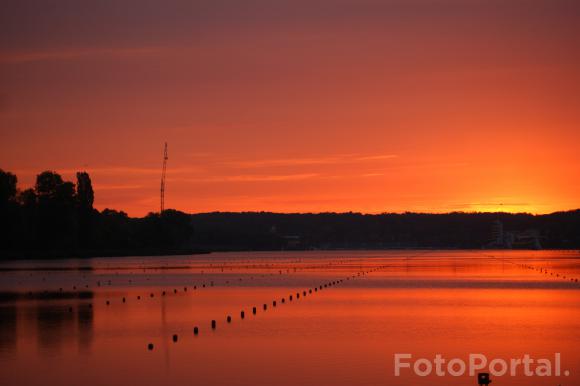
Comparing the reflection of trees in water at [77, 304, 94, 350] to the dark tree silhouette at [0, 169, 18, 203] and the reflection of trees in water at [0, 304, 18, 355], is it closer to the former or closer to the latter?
the reflection of trees in water at [0, 304, 18, 355]

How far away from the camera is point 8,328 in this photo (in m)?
43.0

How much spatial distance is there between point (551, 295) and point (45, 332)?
3686 cm

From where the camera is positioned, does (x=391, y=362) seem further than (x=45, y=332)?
No

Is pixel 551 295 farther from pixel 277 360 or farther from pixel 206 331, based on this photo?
pixel 277 360

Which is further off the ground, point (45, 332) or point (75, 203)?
point (75, 203)

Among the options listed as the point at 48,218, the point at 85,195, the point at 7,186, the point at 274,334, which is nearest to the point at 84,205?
the point at 85,195

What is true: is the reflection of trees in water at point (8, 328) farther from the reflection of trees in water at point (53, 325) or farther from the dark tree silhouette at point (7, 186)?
the dark tree silhouette at point (7, 186)

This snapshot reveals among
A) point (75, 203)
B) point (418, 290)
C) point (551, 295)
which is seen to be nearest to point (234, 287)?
point (418, 290)

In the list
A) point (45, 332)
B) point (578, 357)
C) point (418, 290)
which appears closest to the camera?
point (578, 357)

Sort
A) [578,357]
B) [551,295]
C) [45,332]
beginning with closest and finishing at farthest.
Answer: [578,357]
[45,332]
[551,295]

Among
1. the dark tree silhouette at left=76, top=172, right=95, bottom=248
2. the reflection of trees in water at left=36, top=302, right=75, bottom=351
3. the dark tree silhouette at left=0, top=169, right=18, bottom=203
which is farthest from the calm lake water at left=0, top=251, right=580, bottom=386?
the dark tree silhouette at left=76, top=172, right=95, bottom=248

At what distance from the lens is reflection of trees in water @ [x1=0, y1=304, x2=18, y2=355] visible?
1433 inches

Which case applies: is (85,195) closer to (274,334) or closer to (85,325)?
(85,325)

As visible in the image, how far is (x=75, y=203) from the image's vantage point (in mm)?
179875
